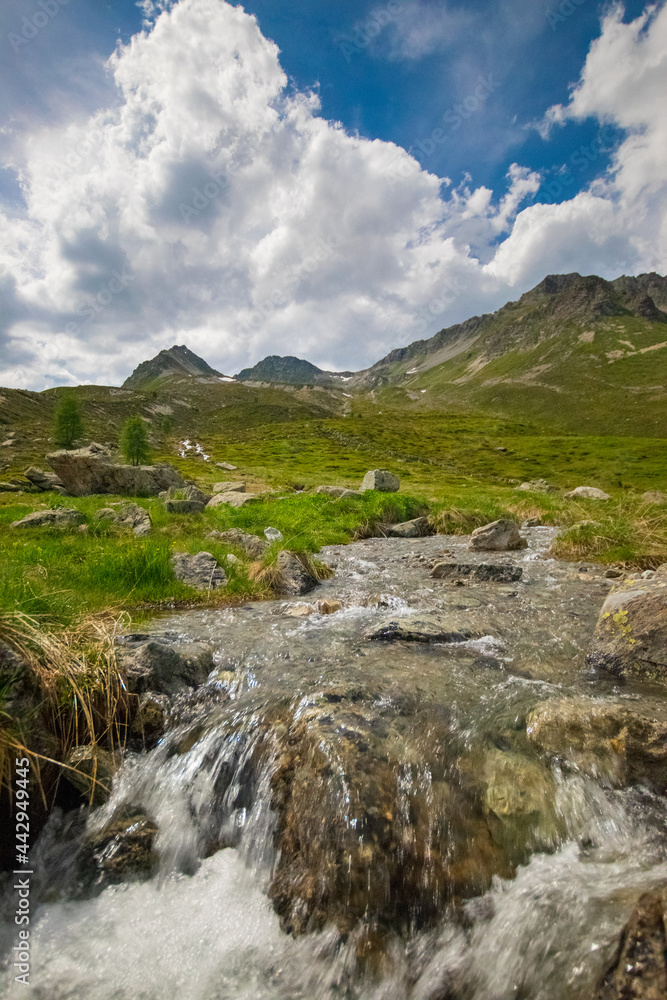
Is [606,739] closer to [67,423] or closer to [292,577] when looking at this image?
[292,577]

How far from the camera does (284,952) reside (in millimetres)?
3396

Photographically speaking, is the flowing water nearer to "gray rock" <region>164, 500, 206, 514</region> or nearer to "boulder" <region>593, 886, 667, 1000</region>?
"boulder" <region>593, 886, 667, 1000</region>

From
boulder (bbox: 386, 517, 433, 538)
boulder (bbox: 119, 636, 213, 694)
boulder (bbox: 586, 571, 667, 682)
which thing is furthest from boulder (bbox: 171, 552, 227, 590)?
boulder (bbox: 386, 517, 433, 538)

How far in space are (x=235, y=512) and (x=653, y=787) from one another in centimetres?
1642

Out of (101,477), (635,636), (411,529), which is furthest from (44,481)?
(635,636)

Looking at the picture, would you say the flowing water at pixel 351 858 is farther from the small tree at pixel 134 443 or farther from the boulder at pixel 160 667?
the small tree at pixel 134 443

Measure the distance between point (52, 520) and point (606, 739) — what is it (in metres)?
16.7

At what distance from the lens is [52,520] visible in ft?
48.6

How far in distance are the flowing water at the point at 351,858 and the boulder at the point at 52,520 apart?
11.8m

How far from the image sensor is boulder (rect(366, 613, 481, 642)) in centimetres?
759

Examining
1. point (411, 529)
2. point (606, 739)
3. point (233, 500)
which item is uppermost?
point (233, 500)

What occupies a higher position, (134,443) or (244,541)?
(134,443)

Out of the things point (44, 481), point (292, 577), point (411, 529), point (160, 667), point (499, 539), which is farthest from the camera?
point (44, 481)

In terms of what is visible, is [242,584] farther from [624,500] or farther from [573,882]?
[624,500]
